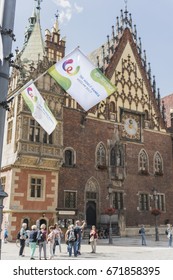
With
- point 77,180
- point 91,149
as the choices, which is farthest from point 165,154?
point 77,180

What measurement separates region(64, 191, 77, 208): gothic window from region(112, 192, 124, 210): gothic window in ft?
13.6

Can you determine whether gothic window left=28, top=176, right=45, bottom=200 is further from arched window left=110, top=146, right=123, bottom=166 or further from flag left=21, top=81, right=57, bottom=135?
flag left=21, top=81, right=57, bottom=135

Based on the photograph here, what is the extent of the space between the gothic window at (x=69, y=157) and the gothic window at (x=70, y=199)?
2320 millimetres

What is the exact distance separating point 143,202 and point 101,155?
636 cm

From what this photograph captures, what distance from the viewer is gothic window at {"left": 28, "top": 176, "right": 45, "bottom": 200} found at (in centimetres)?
2281

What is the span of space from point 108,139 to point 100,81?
19909mm

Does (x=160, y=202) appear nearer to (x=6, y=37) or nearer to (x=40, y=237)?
(x=40, y=237)

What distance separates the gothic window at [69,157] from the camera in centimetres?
2580

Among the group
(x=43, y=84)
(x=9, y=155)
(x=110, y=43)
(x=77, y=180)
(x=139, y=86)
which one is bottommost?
(x=77, y=180)

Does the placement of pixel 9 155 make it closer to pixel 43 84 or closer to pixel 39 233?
pixel 43 84

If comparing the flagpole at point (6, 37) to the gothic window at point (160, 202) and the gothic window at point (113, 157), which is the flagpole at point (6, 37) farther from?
the gothic window at point (160, 202)

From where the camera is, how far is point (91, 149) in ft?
89.8

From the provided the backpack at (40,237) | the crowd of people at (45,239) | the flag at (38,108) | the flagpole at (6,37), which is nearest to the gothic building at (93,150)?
the crowd of people at (45,239)

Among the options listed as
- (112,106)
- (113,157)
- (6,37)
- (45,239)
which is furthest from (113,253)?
(112,106)
